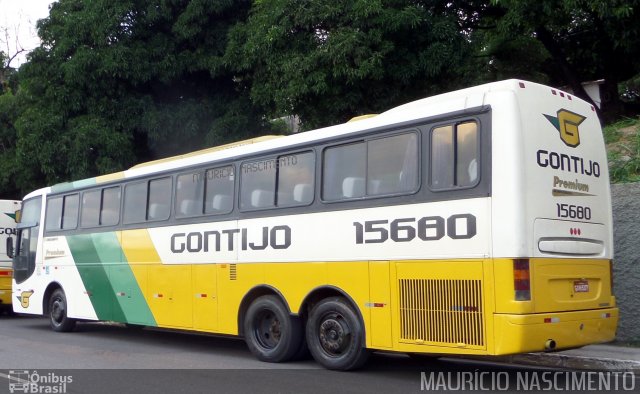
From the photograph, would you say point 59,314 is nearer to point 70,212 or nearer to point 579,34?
point 70,212

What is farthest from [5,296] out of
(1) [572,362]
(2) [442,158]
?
(1) [572,362]

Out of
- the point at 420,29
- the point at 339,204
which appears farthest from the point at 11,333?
the point at 420,29

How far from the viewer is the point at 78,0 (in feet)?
66.7

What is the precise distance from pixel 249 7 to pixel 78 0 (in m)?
4.98

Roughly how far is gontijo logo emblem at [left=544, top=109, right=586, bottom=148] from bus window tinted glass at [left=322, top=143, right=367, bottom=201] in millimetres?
2458

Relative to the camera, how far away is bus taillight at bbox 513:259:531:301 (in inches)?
309

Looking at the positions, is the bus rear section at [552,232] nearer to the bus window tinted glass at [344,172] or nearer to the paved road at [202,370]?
the paved road at [202,370]

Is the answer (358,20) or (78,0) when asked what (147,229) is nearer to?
(358,20)

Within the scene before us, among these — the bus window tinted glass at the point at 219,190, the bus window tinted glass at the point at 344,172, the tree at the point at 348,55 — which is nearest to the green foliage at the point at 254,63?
the tree at the point at 348,55

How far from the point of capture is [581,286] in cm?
863

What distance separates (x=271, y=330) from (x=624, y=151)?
7.45 metres

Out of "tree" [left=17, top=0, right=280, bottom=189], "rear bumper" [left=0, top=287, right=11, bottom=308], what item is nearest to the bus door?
"tree" [left=17, top=0, right=280, bottom=189]

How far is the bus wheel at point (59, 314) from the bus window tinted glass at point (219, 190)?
5626mm

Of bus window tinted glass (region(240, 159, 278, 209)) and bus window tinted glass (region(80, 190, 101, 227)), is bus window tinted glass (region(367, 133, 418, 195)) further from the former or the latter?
bus window tinted glass (region(80, 190, 101, 227))
